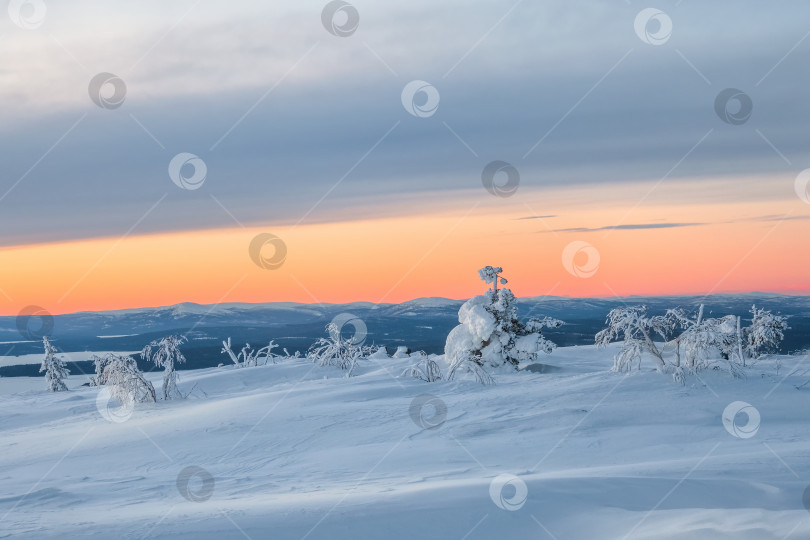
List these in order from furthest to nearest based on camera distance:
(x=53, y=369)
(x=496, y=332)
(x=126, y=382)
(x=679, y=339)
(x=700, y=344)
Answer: (x=53, y=369) → (x=496, y=332) → (x=126, y=382) → (x=679, y=339) → (x=700, y=344)

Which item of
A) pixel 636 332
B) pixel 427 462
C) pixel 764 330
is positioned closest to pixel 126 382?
pixel 427 462

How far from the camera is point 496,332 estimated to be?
1977cm

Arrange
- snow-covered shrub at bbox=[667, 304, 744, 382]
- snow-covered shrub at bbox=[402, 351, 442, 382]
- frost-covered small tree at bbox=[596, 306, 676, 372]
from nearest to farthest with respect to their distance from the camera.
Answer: snow-covered shrub at bbox=[667, 304, 744, 382]
frost-covered small tree at bbox=[596, 306, 676, 372]
snow-covered shrub at bbox=[402, 351, 442, 382]

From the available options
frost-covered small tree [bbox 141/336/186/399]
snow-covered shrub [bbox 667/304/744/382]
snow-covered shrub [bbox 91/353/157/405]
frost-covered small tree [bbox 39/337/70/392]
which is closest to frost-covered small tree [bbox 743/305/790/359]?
snow-covered shrub [bbox 667/304/744/382]

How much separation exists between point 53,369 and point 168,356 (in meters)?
11.1

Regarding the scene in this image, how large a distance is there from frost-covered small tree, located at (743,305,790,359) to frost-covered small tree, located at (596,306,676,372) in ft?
17.6

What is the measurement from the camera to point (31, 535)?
682cm

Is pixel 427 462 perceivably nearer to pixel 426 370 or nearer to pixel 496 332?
pixel 426 370

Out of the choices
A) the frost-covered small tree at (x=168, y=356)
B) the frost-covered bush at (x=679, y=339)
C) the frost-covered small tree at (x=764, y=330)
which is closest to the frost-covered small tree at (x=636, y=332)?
the frost-covered bush at (x=679, y=339)

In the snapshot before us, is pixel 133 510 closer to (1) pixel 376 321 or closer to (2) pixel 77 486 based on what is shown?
(2) pixel 77 486

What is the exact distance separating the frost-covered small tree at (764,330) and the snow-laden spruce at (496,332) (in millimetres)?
5807

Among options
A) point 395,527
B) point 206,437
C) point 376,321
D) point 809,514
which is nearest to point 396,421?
point 206,437

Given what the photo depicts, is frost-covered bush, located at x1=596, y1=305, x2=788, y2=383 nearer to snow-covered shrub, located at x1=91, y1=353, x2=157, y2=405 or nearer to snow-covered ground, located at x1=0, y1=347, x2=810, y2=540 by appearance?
snow-covered ground, located at x1=0, y1=347, x2=810, y2=540

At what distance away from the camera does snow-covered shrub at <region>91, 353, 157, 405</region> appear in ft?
61.1
